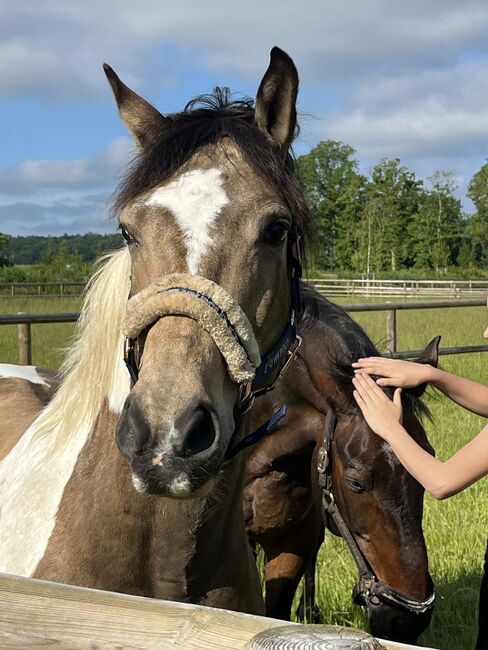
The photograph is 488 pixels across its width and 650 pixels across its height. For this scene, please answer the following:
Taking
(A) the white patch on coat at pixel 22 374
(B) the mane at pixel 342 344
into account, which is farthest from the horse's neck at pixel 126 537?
(A) the white patch on coat at pixel 22 374

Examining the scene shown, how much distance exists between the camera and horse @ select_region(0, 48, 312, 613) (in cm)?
158

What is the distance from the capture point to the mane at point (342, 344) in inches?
127

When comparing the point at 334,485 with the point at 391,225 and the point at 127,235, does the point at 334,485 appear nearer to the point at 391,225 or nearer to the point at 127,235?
the point at 127,235

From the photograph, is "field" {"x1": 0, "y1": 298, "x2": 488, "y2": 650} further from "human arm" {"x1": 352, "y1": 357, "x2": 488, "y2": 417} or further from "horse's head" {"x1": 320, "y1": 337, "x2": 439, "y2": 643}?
"human arm" {"x1": 352, "y1": 357, "x2": 488, "y2": 417}

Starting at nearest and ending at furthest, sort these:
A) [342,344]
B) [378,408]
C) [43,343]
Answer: [378,408]
[342,344]
[43,343]

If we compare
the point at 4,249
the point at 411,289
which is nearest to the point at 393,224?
the point at 411,289

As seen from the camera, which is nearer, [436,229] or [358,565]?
[358,565]

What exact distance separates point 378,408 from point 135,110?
1225 mm

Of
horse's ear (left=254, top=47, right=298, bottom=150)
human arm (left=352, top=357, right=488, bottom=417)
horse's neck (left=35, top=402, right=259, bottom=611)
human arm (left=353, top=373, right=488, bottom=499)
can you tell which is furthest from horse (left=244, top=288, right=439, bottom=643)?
horse's ear (left=254, top=47, right=298, bottom=150)

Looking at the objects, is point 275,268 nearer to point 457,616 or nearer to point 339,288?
point 457,616

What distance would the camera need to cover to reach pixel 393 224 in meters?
52.7

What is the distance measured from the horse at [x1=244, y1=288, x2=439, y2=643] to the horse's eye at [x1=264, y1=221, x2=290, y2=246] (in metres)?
1.33

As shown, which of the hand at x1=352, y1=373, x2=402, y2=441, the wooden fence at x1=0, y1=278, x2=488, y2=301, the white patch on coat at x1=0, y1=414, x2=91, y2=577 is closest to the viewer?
the white patch on coat at x1=0, y1=414, x2=91, y2=577

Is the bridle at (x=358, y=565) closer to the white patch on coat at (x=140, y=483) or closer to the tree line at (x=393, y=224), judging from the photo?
the white patch on coat at (x=140, y=483)
